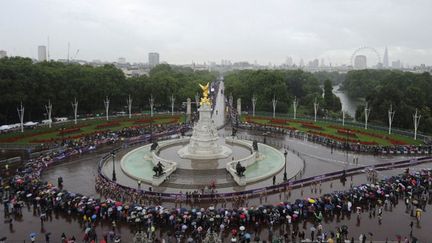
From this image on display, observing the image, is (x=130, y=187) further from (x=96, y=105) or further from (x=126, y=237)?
(x=96, y=105)

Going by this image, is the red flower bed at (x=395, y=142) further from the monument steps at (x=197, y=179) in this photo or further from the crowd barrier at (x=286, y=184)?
the monument steps at (x=197, y=179)

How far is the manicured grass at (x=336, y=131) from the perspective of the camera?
49.1 meters

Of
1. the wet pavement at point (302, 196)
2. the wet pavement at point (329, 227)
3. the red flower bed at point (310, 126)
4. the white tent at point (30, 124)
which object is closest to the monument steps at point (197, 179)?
the wet pavement at point (302, 196)

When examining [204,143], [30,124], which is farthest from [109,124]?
[204,143]

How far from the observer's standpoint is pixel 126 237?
73.0 ft

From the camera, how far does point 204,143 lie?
1587 inches

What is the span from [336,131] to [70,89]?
150 feet

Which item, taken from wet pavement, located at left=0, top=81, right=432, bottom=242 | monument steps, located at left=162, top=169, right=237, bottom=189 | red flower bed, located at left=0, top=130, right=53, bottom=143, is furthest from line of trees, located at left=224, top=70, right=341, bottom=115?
monument steps, located at left=162, top=169, right=237, bottom=189

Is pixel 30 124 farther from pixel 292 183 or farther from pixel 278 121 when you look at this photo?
pixel 292 183

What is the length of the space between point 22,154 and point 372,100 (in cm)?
5552

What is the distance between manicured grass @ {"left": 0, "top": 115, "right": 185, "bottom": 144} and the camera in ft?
162

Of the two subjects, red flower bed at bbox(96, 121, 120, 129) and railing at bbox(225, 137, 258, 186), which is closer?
railing at bbox(225, 137, 258, 186)

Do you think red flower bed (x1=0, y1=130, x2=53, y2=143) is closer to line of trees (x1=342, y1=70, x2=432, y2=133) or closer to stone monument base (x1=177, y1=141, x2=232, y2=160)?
stone monument base (x1=177, y1=141, x2=232, y2=160)

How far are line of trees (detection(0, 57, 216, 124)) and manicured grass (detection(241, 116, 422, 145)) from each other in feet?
70.3
